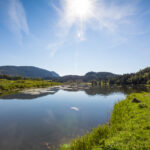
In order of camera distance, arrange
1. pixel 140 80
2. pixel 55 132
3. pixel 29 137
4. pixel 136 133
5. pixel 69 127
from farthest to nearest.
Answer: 1. pixel 140 80
2. pixel 69 127
3. pixel 55 132
4. pixel 29 137
5. pixel 136 133

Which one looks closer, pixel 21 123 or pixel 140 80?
pixel 21 123

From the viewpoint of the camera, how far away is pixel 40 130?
46.5 ft

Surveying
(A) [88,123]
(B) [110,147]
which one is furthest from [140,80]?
(B) [110,147]

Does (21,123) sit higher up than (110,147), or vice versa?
(110,147)

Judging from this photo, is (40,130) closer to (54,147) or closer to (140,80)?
(54,147)

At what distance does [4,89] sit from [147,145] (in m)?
66.8

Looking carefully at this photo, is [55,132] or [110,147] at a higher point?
[110,147]

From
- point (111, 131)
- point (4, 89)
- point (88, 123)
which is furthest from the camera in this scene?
point (4, 89)

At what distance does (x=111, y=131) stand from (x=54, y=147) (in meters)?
5.79

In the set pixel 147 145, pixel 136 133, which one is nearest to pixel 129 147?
pixel 147 145

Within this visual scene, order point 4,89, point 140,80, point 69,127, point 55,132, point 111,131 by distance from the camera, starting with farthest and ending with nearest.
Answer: point 140,80 < point 4,89 < point 69,127 < point 55,132 < point 111,131

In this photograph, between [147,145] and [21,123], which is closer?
[147,145]

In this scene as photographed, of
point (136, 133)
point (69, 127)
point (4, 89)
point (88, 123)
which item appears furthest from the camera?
point (4, 89)

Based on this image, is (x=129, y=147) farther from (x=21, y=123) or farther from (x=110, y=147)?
(x=21, y=123)
